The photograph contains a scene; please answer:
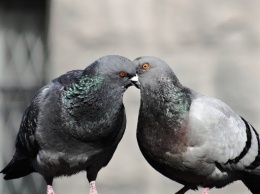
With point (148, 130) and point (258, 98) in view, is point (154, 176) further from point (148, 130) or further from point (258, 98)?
point (148, 130)

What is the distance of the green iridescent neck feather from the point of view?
7.88 metres

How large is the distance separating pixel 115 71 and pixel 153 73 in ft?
1.27

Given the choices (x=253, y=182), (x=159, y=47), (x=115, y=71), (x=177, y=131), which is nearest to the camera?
(x=115, y=71)

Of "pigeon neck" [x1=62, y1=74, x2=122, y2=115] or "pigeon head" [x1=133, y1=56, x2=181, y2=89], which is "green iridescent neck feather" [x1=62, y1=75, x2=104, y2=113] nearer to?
"pigeon neck" [x1=62, y1=74, x2=122, y2=115]

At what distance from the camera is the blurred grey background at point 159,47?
33.3 feet

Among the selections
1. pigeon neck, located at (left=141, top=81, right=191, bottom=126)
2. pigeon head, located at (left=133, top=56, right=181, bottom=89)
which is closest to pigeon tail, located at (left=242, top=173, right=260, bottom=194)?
pigeon neck, located at (left=141, top=81, right=191, bottom=126)

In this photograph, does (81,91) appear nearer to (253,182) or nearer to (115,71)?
(115,71)

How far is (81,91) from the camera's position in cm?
792

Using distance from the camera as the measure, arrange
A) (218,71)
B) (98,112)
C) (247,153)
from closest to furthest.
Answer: (98,112) < (247,153) < (218,71)

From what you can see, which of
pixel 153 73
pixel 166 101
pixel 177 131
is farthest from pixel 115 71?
pixel 177 131

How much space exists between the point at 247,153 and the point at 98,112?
1.28 meters

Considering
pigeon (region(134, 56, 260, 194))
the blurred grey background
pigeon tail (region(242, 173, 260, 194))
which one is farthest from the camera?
the blurred grey background

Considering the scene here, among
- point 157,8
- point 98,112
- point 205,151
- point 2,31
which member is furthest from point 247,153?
point 2,31

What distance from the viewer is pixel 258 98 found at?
1015 cm
